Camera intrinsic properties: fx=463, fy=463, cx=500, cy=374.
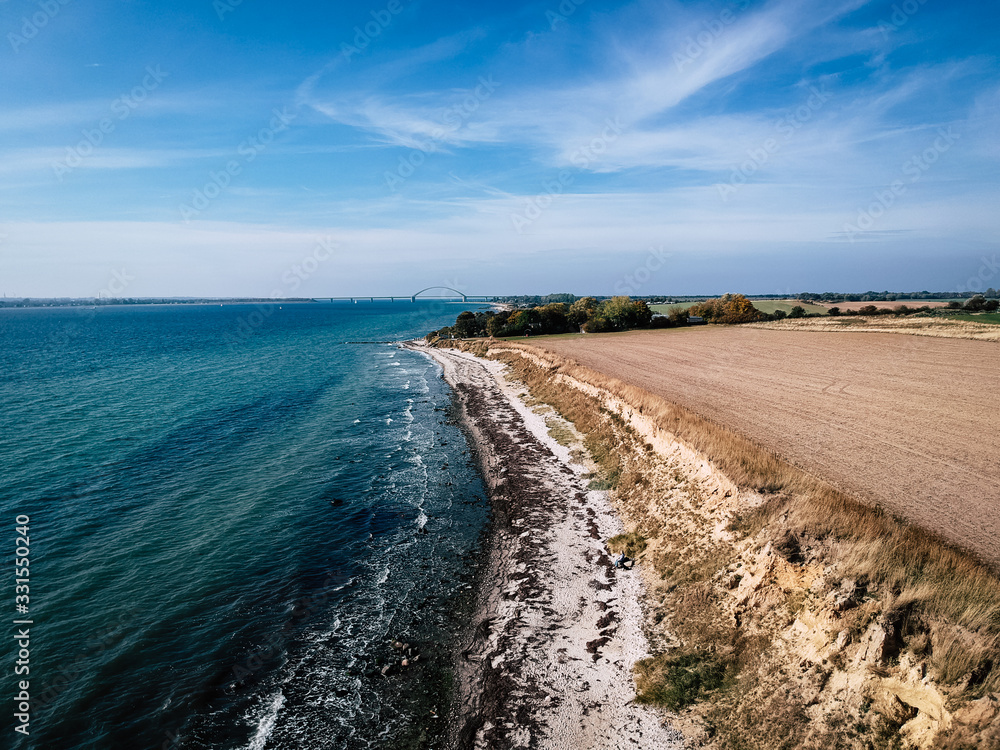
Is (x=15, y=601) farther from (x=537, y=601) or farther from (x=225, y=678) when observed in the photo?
Result: (x=537, y=601)

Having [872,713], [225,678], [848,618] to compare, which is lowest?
[225,678]

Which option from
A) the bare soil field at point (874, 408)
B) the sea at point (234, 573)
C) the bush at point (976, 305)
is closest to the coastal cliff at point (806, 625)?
the bare soil field at point (874, 408)

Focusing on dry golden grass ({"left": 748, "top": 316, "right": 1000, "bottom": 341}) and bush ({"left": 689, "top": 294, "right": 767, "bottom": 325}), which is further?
bush ({"left": 689, "top": 294, "right": 767, "bottom": 325})

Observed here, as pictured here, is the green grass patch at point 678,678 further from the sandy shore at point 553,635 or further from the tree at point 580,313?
the tree at point 580,313

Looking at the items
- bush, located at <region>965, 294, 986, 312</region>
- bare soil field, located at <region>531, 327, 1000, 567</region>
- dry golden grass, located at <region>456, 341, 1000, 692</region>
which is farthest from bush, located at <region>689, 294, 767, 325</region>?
dry golden grass, located at <region>456, 341, 1000, 692</region>

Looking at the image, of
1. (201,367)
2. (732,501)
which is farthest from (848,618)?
(201,367)

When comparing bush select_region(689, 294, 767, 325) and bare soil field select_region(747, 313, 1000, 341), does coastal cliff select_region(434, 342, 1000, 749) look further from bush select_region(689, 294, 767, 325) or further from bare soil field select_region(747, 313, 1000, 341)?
bush select_region(689, 294, 767, 325)
